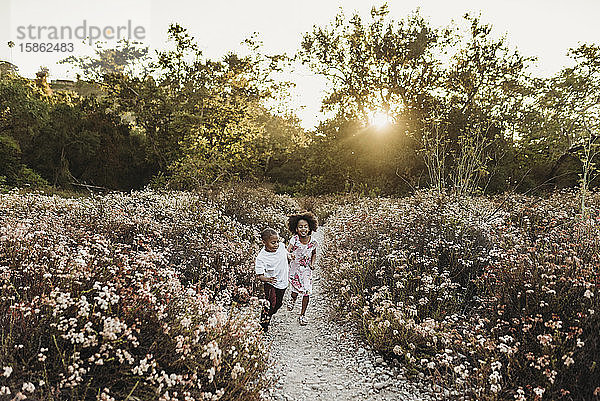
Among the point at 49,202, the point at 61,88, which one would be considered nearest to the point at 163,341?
the point at 49,202

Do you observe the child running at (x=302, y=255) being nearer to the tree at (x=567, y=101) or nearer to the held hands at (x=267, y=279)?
the held hands at (x=267, y=279)

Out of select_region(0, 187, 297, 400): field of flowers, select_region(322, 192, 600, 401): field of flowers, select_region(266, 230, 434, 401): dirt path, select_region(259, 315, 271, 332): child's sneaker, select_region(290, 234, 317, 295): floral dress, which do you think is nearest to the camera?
select_region(0, 187, 297, 400): field of flowers

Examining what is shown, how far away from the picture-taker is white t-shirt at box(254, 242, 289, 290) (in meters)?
5.10

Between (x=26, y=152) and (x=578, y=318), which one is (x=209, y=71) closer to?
(x=26, y=152)

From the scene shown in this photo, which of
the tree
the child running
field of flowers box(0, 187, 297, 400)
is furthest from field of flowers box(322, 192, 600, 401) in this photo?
the tree

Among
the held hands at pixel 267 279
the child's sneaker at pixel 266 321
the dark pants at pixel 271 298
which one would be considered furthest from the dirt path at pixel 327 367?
the held hands at pixel 267 279

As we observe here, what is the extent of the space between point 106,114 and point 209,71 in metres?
5.77

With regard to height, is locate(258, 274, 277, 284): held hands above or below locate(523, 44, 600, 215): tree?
below

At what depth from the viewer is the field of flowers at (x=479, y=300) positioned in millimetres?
3146

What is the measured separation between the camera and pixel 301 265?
6.00 meters

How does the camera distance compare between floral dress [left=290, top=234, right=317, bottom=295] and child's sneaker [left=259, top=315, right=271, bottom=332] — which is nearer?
child's sneaker [left=259, top=315, right=271, bottom=332]

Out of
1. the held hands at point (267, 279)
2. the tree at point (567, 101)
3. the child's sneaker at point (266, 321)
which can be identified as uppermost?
the tree at point (567, 101)

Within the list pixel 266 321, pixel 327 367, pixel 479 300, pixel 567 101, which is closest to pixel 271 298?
pixel 266 321

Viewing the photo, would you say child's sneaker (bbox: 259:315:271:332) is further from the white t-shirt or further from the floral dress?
the floral dress
